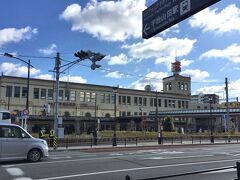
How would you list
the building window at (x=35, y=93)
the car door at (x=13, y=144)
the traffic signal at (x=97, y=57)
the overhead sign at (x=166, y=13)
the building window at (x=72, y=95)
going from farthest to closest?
1. the building window at (x=72, y=95)
2. the building window at (x=35, y=93)
3. the traffic signal at (x=97, y=57)
4. the car door at (x=13, y=144)
5. the overhead sign at (x=166, y=13)

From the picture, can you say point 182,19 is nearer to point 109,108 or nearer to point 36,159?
point 36,159

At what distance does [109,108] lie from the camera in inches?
4294

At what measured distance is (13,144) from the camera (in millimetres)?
17391

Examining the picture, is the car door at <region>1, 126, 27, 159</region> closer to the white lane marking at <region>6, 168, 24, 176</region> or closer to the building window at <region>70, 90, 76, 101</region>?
the white lane marking at <region>6, 168, 24, 176</region>

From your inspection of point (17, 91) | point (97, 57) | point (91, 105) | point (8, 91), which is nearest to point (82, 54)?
point (97, 57)

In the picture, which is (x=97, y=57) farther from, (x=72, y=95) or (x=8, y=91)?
(x=72, y=95)

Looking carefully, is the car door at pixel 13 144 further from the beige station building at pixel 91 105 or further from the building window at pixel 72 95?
the building window at pixel 72 95

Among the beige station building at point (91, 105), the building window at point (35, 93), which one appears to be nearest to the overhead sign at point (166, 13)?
the beige station building at point (91, 105)

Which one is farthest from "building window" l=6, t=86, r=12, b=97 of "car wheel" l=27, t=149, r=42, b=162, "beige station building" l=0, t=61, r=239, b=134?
"car wheel" l=27, t=149, r=42, b=162

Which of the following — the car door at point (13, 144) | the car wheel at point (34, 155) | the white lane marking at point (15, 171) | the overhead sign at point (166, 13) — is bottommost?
the white lane marking at point (15, 171)

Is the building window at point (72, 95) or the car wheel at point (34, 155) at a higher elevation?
the building window at point (72, 95)

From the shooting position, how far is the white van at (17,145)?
17.1m

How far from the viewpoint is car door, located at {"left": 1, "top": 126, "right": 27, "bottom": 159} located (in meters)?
17.1

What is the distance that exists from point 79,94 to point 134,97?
21001mm
